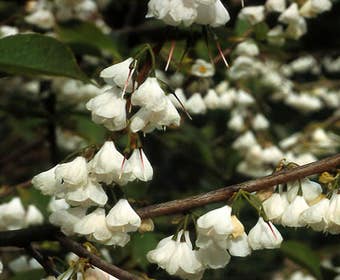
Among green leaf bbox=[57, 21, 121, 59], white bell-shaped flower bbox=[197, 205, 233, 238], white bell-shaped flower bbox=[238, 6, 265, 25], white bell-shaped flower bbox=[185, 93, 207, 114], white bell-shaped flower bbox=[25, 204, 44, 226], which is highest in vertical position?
white bell-shaped flower bbox=[197, 205, 233, 238]

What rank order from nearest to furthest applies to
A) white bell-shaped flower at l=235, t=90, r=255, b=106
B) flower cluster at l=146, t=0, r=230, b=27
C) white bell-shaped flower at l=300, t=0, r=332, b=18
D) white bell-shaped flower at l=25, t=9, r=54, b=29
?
flower cluster at l=146, t=0, r=230, b=27 → white bell-shaped flower at l=300, t=0, r=332, b=18 → white bell-shaped flower at l=25, t=9, r=54, b=29 → white bell-shaped flower at l=235, t=90, r=255, b=106

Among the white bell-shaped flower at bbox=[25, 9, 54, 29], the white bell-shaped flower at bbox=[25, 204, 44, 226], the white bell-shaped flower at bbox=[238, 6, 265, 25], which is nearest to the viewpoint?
the white bell-shaped flower at bbox=[238, 6, 265, 25]

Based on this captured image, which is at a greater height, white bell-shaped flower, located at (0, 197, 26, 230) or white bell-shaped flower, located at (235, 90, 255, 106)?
white bell-shaped flower, located at (0, 197, 26, 230)

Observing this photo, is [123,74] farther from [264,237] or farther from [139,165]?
Result: [264,237]

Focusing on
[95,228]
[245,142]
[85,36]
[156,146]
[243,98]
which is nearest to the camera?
[95,228]

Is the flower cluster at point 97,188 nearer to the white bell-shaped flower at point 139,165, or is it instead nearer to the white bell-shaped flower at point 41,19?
the white bell-shaped flower at point 139,165

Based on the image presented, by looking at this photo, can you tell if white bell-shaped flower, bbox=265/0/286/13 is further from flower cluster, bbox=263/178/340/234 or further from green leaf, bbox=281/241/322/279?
flower cluster, bbox=263/178/340/234

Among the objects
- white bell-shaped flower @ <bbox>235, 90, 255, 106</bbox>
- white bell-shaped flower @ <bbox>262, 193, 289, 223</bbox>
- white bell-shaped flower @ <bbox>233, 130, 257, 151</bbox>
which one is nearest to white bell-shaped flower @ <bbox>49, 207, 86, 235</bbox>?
white bell-shaped flower @ <bbox>262, 193, 289, 223</bbox>

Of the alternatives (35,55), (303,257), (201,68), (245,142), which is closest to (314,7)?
(201,68)
